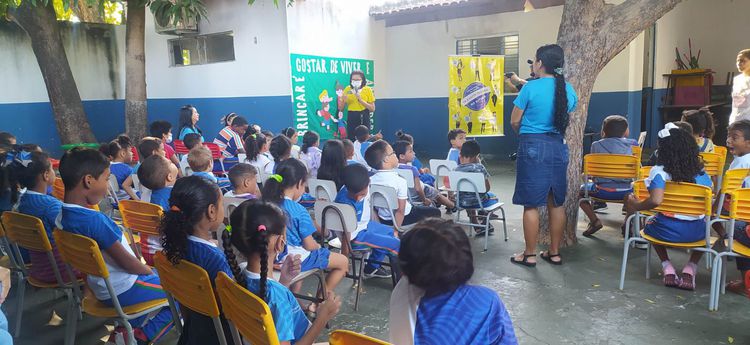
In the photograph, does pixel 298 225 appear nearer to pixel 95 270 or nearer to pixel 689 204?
pixel 95 270

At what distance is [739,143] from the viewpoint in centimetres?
352

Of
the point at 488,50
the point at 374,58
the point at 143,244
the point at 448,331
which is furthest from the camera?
the point at 374,58

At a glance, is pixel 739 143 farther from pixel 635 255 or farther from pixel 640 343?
pixel 640 343

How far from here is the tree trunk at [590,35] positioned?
3.91 m

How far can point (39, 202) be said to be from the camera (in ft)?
9.40

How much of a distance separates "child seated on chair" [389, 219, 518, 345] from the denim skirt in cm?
231

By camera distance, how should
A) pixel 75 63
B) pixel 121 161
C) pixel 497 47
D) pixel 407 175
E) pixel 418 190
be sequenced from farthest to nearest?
pixel 75 63 < pixel 497 47 < pixel 121 161 < pixel 418 190 < pixel 407 175

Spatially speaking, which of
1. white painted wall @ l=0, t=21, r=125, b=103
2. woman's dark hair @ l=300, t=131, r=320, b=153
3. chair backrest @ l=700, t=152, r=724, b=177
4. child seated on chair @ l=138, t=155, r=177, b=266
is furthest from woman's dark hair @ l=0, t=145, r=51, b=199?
white painted wall @ l=0, t=21, r=125, b=103

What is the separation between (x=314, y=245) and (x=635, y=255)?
2.68 meters

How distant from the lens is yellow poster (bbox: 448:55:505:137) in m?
6.50

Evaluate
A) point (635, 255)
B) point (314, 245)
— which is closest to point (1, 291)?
point (314, 245)

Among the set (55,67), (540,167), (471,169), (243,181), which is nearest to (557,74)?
(540,167)

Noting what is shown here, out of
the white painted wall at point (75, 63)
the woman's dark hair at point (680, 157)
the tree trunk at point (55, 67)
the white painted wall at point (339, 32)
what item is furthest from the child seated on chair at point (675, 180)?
the white painted wall at point (75, 63)

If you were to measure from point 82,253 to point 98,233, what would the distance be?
0.16 meters
